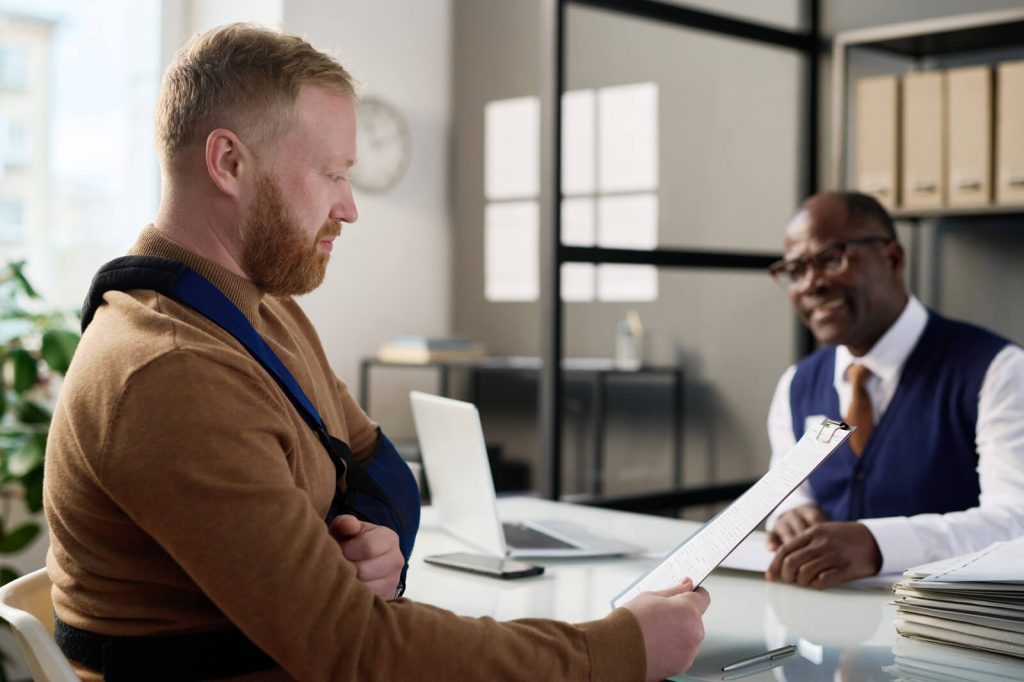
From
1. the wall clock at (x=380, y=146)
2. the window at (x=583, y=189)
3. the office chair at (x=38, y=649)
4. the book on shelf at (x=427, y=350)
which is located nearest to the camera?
the office chair at (x=38, y=649)

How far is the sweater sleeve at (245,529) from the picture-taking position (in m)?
1.03

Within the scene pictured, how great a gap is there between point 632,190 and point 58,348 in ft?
6.34

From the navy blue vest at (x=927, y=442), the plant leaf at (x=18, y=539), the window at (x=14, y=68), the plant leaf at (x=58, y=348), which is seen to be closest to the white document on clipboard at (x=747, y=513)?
the navy blue vest at (x=927, y=442)

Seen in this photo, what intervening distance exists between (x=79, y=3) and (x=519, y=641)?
12.8 ft

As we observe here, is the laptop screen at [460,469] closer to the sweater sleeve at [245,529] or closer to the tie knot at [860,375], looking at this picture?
the sweater sleeve at [245,529]

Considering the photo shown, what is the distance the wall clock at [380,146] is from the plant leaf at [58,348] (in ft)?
7.57

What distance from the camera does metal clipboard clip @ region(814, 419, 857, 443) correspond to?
1.33 meters

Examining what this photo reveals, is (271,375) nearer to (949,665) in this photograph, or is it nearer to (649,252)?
(949,665)

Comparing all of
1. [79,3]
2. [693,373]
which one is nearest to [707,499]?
[693,373]

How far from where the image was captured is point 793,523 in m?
1.98

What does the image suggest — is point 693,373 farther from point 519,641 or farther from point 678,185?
point 519,641

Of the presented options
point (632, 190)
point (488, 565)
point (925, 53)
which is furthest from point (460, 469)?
point (925, 53)

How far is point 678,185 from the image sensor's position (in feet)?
12.8

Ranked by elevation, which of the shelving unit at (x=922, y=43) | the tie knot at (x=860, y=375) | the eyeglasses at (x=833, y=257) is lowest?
the tie knot at (x=860, y=375)
